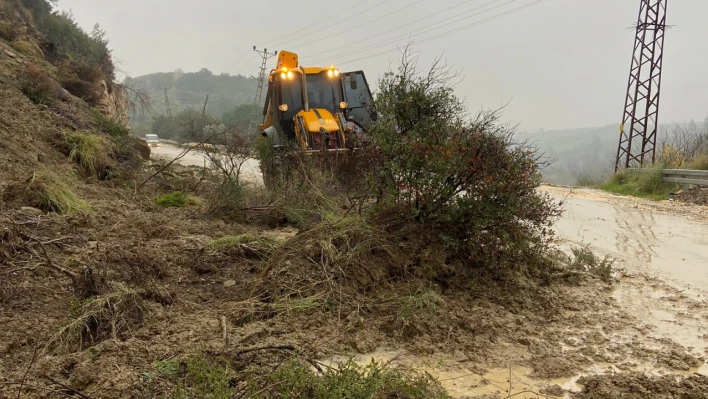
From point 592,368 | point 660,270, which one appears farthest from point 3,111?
point 660,270

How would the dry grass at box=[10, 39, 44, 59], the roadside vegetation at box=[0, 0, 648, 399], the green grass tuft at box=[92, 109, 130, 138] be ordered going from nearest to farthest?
the roadside vegetation at box=[0, 0, 648, 399] → the green grass tuft at box=[92, 109, 130, 138] → the dry grass at box=[10, 39, 44, 59]

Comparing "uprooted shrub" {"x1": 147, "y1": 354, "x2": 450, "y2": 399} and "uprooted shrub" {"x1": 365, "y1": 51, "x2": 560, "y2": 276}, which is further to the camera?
"uprooted shrub" {"x1": 365, "y1": 51, "x2": 560, "y2": 276}

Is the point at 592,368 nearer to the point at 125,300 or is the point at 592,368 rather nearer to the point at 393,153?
the point at 393,153

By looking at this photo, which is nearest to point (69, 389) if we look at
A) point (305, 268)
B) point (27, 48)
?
point (305, 268)

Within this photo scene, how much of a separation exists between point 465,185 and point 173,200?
5841mm

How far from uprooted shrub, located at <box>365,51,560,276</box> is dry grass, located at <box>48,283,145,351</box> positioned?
2973mm

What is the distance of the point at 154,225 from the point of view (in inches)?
263

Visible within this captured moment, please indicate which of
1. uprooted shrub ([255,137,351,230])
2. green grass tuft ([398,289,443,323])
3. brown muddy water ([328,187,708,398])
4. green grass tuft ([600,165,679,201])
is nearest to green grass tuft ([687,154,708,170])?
green grass tuft ([600,165,679,201])

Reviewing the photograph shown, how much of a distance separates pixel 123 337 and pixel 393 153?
11.0 feet

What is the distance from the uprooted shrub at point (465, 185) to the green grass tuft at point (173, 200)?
179 inches

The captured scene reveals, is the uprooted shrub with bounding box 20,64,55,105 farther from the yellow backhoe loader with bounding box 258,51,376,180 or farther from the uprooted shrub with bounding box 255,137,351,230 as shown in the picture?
the uprooted shrub with bounding box 255,137,351,230

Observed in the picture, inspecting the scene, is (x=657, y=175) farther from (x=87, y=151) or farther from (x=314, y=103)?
(x=87, y=151)

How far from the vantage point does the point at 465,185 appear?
534 cm

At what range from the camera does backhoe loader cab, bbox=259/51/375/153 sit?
1020 cm
